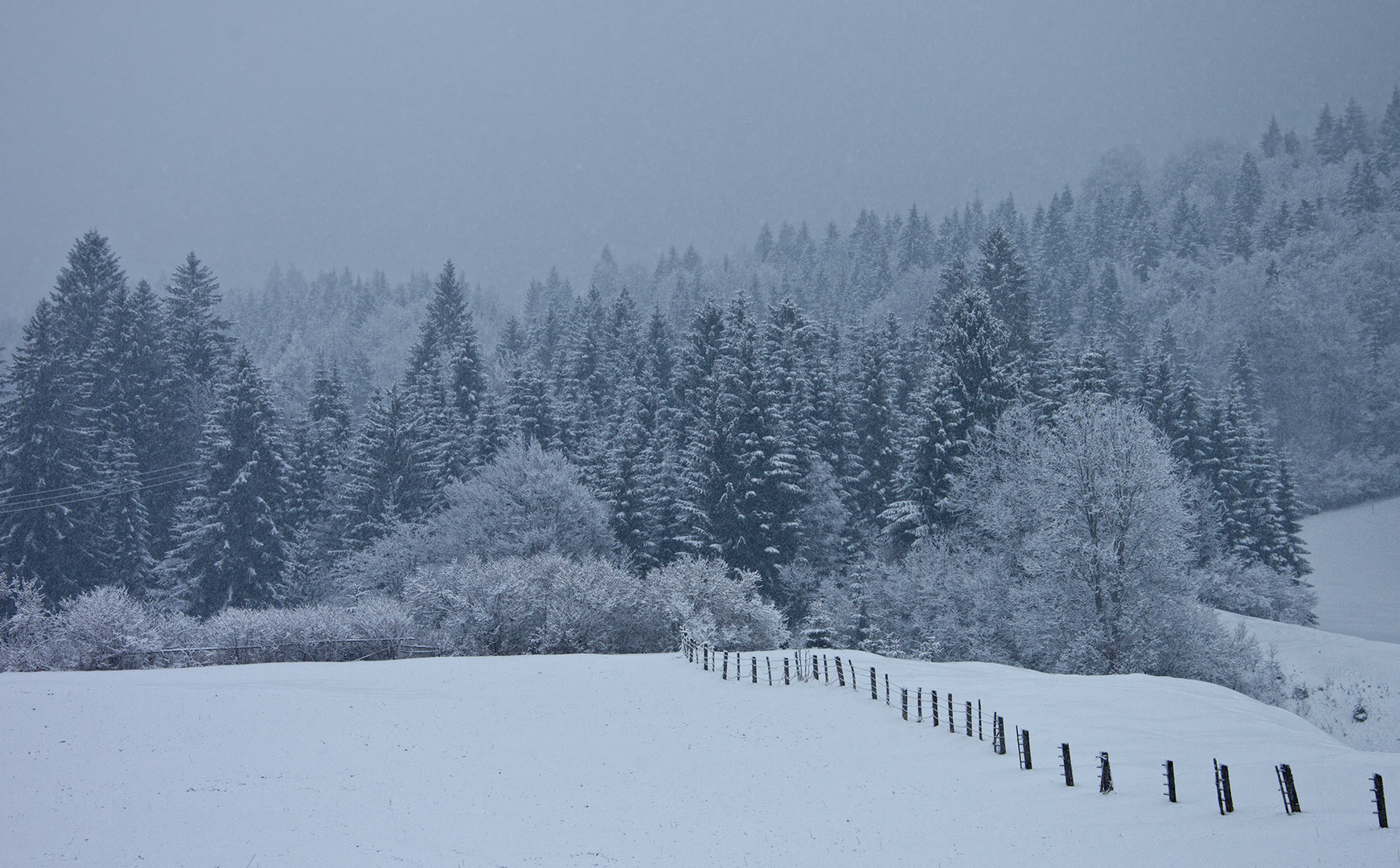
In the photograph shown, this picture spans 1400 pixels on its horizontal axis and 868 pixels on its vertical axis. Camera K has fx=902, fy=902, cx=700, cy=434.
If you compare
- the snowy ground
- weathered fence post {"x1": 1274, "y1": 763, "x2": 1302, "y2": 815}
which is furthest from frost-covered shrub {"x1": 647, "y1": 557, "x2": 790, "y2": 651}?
weathered fence post {"x1": 1274, "y1": 763, "x2": 1302, "y2": 815}

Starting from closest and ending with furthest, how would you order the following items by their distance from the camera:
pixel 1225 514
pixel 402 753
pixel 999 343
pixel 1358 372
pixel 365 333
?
pixel 402 753, pixel 999 343, pixel 1225 514, pixel 1358 372, pixel 365 333

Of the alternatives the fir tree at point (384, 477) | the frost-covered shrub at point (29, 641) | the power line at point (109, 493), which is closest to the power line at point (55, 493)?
the power line at point (109, 493)

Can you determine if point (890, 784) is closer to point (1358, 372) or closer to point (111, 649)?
point (111, 649)

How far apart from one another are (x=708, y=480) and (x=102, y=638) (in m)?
28.5

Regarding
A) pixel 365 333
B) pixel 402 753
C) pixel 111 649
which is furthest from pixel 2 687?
pixel 365 333

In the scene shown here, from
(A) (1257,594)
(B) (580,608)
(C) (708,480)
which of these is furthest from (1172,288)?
(B) (580,608)

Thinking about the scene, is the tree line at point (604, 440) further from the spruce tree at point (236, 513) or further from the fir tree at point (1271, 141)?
the fir tree at point (1271, 141)

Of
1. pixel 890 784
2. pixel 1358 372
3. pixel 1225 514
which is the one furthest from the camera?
pixel 1358 372

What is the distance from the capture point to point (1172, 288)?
10131 cm

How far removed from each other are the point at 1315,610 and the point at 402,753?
5973cm

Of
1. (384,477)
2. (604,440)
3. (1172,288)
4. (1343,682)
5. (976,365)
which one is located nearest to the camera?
(1343,682)

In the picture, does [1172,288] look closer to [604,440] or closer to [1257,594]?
[1257,594]

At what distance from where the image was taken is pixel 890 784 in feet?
52.3

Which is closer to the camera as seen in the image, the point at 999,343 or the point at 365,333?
the point at 999,343
